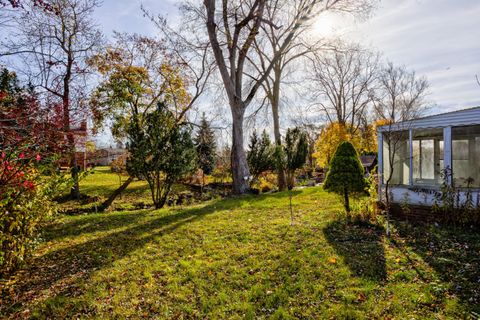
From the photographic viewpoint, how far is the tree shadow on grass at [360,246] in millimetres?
3705

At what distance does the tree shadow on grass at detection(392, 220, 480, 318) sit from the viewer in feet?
10.3

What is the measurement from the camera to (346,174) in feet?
19.3

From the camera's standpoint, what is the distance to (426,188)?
22.7ft

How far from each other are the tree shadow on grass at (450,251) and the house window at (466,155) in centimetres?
256

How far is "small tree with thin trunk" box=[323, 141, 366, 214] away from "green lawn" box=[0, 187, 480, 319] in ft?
2.48

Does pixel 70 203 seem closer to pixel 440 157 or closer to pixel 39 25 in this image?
pixel 39 25

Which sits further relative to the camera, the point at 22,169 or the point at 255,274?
the point at 255,274

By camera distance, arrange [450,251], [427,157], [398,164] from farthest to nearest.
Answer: [427,157] < [398,164] < [450,251]

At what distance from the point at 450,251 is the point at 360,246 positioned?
131 centimetres

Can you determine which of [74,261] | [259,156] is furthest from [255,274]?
[259,156]

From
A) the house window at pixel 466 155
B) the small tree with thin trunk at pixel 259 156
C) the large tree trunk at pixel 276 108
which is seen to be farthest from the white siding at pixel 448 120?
the small tree with thin trunk at pixel 259 156

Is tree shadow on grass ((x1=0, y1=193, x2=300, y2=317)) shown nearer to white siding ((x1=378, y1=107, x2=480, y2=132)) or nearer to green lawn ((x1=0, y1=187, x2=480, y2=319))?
green lawn ((x1=0, y1=187, x2=480, y2=319))

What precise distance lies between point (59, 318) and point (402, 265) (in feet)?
14.3

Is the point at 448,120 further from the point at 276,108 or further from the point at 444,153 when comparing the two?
the point at 276,108
